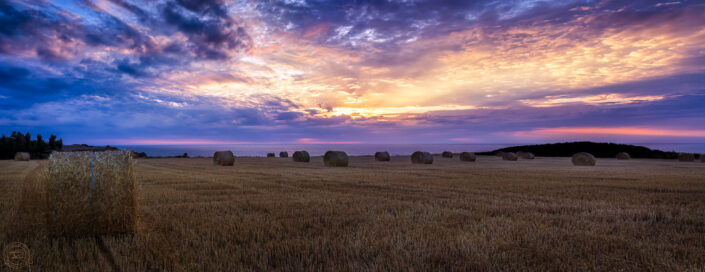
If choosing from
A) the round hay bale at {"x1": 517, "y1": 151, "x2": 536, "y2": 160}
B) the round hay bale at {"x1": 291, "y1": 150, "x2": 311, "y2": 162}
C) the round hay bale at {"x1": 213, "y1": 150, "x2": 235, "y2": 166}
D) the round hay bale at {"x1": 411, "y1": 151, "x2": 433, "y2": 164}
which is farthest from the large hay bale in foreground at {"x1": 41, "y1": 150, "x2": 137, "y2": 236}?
the round hay bale at {"x1": 517, "y1": 151, "x2": 536, "y2": 160}

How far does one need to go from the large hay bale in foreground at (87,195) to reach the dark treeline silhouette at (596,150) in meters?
51.2

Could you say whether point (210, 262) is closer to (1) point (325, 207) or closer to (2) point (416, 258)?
(2) point (416, 258)

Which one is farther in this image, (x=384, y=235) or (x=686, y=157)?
(x=686, y=157)

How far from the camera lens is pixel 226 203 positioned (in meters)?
8.28

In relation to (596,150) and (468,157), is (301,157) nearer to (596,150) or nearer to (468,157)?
(468,157)

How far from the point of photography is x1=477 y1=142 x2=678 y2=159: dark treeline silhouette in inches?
1702

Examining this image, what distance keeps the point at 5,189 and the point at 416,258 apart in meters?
12.2

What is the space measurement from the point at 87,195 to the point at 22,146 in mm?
51084

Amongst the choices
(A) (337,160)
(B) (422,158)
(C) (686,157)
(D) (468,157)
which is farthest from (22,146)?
(C) (686,157)

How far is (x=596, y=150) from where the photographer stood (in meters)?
49.4

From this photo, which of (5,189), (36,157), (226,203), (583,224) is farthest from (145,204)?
(36,157)

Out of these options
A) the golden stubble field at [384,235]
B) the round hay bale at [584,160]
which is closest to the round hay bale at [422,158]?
the round hay bale at [584,160]

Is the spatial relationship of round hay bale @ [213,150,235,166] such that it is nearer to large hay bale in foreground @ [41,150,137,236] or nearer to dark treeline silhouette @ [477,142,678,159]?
large hay bale in foreground @ [41,150,137,236]

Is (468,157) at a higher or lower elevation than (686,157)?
higher
